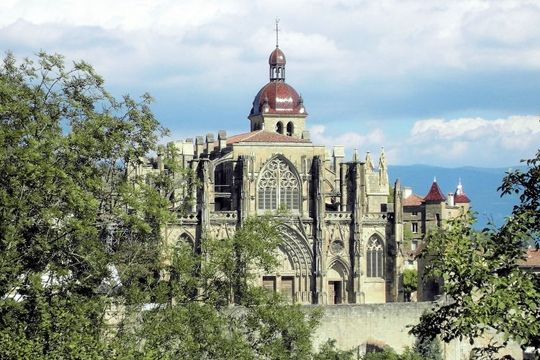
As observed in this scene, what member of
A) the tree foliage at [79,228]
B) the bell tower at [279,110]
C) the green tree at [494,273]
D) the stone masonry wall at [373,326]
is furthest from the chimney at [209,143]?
the green tree at [494,273]

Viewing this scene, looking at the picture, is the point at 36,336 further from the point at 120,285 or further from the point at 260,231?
the point at 260,231

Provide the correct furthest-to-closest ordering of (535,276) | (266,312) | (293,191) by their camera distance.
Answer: (293,191), (266,312), (535,276)

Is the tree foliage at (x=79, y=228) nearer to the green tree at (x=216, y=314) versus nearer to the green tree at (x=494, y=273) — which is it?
the green tree at (x=216, y=314)

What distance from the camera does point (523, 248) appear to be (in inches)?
1187

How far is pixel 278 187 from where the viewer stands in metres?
→ 97.0

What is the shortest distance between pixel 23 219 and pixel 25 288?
1907 millimetres

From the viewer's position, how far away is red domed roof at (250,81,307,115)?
127750 mm

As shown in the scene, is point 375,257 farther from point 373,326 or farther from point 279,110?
point 279,110

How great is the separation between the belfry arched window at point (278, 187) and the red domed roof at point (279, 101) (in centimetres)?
3002

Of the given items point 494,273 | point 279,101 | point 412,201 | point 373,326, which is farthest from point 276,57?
point 494,273

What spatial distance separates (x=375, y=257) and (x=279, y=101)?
32.6m

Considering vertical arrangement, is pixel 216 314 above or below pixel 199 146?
below

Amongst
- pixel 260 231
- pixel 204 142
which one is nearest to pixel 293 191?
pixel 204 142

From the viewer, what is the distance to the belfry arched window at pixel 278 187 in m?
96.6
